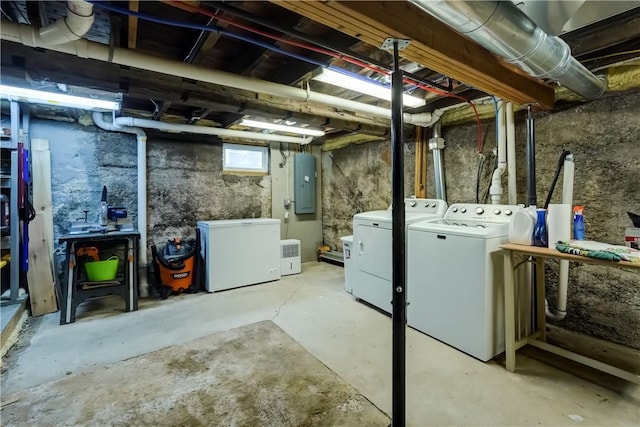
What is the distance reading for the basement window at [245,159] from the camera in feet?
15.3

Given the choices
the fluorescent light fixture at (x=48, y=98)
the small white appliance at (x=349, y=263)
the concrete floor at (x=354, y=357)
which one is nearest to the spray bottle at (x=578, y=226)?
the concrete floor at (x=354, y=357)

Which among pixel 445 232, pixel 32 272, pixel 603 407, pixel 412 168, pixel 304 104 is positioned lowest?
pixel 603 407

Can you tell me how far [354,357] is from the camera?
7.50 feet

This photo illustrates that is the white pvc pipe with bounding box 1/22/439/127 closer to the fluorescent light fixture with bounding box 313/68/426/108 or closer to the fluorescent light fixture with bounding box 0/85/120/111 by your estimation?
the fluorescent light fixture with bounding box 313/68/426/108

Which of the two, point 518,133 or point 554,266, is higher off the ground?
point 518,133

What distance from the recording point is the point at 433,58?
1.67 m

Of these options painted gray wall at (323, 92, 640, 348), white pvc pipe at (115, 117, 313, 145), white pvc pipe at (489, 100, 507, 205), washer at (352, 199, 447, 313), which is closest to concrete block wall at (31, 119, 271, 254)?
white pvc pipe at (115, 117, 313, 145)

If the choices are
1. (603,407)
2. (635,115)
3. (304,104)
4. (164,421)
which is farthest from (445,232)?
(164,421)

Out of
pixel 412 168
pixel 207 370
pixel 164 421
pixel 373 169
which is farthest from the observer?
pixel 373 169

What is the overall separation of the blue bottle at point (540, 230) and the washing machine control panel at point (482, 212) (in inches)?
15.2

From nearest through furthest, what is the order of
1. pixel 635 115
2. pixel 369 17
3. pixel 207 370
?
pixel 369 17 → pixel 207 370 → pixel 635 115

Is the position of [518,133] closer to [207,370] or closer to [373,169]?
[373,169]

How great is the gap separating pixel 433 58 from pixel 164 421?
2.47 meters

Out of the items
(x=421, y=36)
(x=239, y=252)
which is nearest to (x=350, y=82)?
(x=421, y=36)
